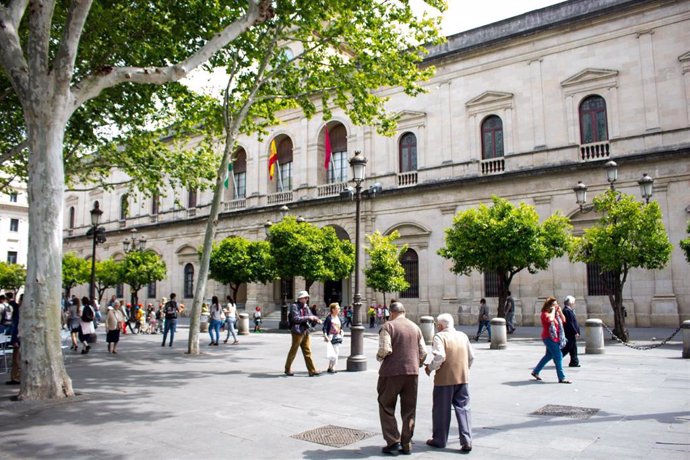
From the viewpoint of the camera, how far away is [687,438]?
5855 millimetres

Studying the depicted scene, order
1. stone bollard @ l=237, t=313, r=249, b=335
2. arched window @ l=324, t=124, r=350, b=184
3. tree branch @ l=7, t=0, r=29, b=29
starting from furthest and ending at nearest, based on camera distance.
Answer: arched window @ l=324, t=124, r=350, b=184, stone bollard @ l=237, t=313, r=249, b=335, tree branch @ l=7, t=0, r=29, b=29

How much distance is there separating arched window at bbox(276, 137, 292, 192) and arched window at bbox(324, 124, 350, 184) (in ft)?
11.3

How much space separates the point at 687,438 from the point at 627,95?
20521 mm

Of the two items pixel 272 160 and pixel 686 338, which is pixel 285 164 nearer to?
pixel 272 160

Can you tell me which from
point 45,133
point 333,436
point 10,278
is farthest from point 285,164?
point 333,436

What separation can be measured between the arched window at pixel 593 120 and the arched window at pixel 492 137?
368cm

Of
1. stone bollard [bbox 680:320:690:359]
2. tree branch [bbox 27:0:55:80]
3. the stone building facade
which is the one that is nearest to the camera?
tree branch [bbox 27:0:55:80]

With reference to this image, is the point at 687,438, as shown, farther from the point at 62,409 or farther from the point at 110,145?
the point at 110,145

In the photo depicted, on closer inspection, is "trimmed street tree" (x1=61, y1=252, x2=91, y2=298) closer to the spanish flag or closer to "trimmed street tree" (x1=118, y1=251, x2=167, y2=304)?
"trimmed street tree" (x1=118, y1=251, x2=167, y2=304)

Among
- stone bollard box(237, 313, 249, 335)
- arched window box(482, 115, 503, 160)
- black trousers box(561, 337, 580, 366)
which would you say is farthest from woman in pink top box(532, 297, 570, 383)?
arched window box(482, 115, 503, 160)

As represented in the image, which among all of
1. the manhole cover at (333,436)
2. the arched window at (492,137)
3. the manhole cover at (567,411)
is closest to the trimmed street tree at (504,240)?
the arched window at (492,137)

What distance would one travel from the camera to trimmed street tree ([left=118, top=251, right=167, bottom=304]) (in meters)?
32.4

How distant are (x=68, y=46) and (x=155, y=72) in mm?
1449

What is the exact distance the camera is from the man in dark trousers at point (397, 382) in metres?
5.54
